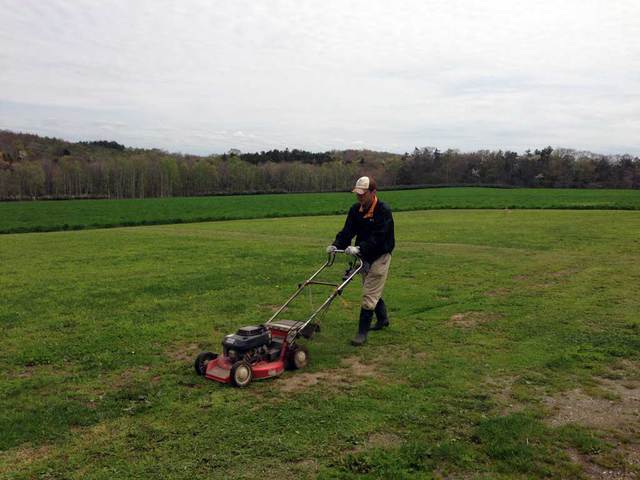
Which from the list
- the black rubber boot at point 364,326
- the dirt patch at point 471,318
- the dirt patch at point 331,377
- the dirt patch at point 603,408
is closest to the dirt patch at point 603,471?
the dirt patch at point 603,408

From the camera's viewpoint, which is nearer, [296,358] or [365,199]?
[296,358]

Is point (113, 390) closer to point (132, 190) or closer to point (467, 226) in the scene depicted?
point (467, 226)

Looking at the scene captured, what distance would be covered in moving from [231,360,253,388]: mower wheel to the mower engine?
0.52ft

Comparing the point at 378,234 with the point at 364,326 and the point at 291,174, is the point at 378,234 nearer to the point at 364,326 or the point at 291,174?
the point at 364,326

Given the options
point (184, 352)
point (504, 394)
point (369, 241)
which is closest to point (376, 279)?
point (369, 241)

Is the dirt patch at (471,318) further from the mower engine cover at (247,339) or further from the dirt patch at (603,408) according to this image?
the mower engine cover at (247,339)

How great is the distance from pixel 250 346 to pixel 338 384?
111 cm

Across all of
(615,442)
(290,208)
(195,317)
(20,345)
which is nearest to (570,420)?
(615,442)

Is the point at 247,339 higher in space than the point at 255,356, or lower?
higher

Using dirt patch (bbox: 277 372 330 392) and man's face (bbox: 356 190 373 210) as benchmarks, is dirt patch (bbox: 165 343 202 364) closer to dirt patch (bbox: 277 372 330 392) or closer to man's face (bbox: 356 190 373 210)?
dirt patch (bbox: 277 372 330 392)

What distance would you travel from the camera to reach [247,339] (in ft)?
19.7

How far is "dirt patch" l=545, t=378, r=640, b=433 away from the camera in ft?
16.2

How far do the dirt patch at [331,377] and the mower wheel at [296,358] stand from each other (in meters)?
0.16

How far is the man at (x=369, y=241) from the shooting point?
7.47 meters
